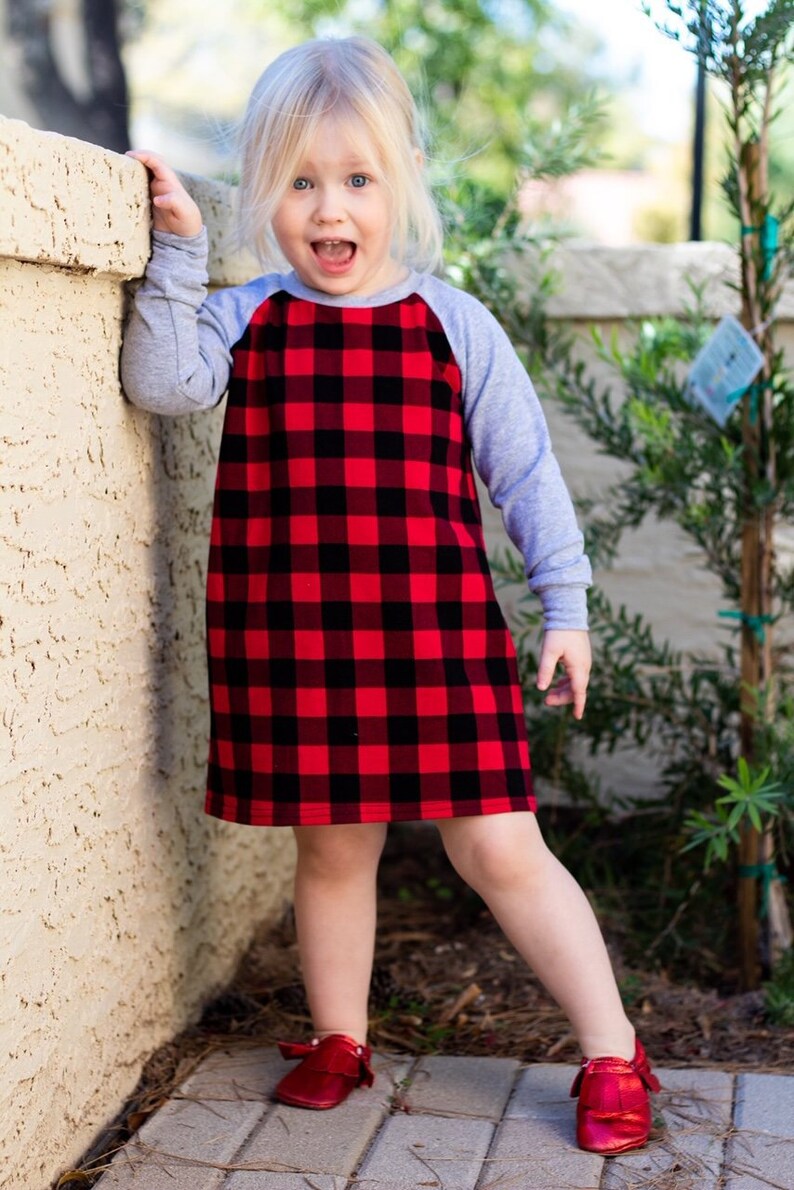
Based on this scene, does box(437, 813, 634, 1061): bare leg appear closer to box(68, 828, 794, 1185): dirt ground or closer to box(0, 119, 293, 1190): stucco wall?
box(68, 828, 794, 1185): dirt ground

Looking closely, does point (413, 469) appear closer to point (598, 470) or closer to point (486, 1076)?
point (486, 1076)

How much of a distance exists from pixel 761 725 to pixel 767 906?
369 mm

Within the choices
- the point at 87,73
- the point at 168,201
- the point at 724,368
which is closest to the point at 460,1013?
the point at 724,368

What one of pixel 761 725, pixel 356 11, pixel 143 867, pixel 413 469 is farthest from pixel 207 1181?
pixel 356 11

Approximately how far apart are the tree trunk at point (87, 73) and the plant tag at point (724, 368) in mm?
5410

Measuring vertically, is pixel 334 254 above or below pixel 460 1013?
above

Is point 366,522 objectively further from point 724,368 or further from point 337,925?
point 724,368

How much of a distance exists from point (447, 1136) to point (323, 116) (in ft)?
4.47

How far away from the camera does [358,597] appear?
1827 millimetres

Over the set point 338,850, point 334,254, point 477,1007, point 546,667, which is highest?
point 334,254

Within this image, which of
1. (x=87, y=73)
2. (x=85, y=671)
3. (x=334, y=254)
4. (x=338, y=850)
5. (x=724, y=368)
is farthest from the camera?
(x=87, y=73)

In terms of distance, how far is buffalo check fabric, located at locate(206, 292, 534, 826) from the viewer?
5.99ft

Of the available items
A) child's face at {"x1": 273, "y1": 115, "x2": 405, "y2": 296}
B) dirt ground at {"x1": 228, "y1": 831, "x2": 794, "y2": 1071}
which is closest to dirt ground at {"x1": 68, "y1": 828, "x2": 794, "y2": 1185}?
dirt ground at {"x1": 228, "y1": 831, "x2": 794, "y2": 1071}

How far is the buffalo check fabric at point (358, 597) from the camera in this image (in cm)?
183
